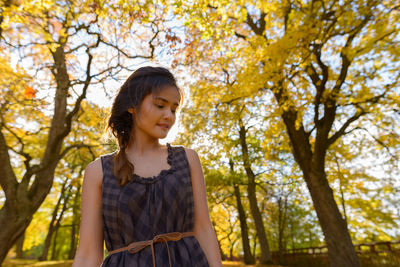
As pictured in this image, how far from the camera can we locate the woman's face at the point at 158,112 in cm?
171

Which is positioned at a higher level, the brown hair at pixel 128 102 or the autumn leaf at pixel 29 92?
the autumn leaf at pixel 29 92

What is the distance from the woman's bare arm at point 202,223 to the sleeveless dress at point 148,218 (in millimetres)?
54

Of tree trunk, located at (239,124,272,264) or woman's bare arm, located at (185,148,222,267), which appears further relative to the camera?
tree trunk, located at (239,124,272,264)

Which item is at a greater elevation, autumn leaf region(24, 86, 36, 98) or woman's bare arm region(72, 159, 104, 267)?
autumn leaf region(24, 86, 36, 98)

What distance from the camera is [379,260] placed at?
10.8m

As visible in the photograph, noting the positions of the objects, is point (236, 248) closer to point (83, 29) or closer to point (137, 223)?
point (83, 29)

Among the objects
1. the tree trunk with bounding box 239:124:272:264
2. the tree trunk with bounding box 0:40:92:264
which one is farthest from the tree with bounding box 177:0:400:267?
the tree trunk with bounding box 239:124:272:264

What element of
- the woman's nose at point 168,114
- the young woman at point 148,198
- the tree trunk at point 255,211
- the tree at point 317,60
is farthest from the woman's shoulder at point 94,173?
the tree trunk at point 255,211

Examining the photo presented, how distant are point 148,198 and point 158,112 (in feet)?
1.68

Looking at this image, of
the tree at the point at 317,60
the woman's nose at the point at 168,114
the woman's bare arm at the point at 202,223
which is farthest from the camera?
the tree at the point at 317,60

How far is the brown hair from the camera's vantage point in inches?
65.0

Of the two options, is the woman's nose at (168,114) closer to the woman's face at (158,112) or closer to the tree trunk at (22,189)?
the woman's face at (158,112)

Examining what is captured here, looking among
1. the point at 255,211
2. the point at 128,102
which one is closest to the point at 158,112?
the point at 128,102

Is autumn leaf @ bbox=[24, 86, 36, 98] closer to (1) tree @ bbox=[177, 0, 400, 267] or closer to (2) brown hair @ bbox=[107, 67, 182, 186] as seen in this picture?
(1) tree @ bbox=[177, 0, 400, 267]
